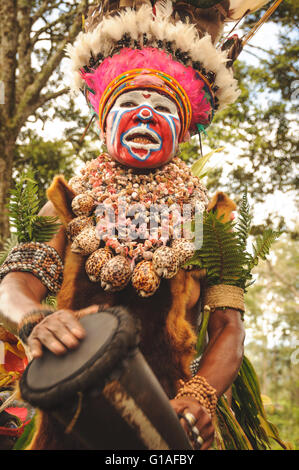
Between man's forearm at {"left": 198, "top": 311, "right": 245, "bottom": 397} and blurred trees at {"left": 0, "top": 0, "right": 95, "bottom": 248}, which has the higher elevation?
blurred trees at {"left": 0, "top": 0, "right": 95, "bottom": 248}

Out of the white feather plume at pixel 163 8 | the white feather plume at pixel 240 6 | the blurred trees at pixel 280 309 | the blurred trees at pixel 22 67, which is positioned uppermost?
the blurred trees at pixel 22 67

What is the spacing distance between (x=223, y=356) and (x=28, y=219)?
113cm

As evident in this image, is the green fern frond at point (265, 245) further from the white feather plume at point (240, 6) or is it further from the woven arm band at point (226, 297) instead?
the white feather plume at point (240, 6)

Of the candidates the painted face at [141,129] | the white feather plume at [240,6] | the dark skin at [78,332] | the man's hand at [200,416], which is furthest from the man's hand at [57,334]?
the white feather plume at [240,6]

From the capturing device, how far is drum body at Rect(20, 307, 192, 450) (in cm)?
101

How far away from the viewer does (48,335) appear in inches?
45.7

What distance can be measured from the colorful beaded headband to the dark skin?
0.66 meters

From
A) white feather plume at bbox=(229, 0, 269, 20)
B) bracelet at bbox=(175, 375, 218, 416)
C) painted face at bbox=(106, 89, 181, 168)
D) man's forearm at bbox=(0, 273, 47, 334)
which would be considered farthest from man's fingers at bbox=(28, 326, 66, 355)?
white feather plume at bbox=(229, 0, 269, 20)

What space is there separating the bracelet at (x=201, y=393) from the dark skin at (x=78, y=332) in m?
0.03

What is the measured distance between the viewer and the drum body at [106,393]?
1.01m

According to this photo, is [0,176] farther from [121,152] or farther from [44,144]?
[121,152]

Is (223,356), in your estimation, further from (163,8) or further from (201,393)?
(163,8)

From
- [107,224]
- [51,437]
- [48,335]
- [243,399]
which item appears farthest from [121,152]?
[243,399]

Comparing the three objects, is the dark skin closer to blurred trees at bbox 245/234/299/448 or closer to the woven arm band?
the woven arm band
